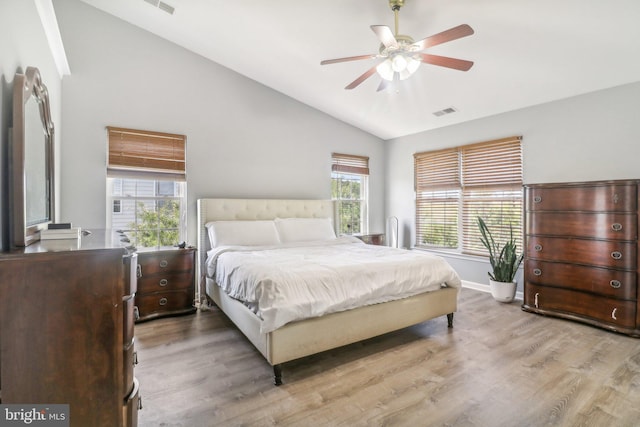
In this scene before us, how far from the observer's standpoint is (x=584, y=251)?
3236 millimetres

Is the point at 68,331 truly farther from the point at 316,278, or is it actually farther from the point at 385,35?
the point at 385,35

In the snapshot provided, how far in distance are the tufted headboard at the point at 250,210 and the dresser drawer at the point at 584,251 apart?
9.61 ft

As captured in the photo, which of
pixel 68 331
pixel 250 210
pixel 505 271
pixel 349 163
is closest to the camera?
pixel 68 331

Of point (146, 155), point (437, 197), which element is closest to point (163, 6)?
point (146, 155)

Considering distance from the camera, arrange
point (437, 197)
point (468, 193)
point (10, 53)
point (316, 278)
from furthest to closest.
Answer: point (437, 197) → point (468, 193) → point (316, 278) → point (10, 53)

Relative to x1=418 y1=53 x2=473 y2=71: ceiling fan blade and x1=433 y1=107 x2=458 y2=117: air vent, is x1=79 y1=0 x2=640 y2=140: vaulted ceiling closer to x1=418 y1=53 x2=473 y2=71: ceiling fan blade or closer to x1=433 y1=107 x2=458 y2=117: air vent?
x1=433 y1=107 x2=458 y2=117: air vent

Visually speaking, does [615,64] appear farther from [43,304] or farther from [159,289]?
[159,289]

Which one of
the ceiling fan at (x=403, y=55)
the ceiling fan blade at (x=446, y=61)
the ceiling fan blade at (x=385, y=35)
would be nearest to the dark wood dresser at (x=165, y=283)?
the ceiling fan at (x=403, y=55)

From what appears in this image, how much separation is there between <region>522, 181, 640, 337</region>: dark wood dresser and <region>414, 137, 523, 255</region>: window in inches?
26.2

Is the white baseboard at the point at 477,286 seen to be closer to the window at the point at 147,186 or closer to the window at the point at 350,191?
the window at the point at 350,191

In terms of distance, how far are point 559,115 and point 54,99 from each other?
5.69 meters

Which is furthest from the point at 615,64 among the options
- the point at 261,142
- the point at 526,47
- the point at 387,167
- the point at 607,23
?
the point at 261,142

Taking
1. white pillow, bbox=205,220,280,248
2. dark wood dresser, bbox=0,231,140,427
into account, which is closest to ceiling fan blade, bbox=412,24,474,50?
dark wood dresser, bbox=0,231,140,427

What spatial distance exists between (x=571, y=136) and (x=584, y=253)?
1484mm
